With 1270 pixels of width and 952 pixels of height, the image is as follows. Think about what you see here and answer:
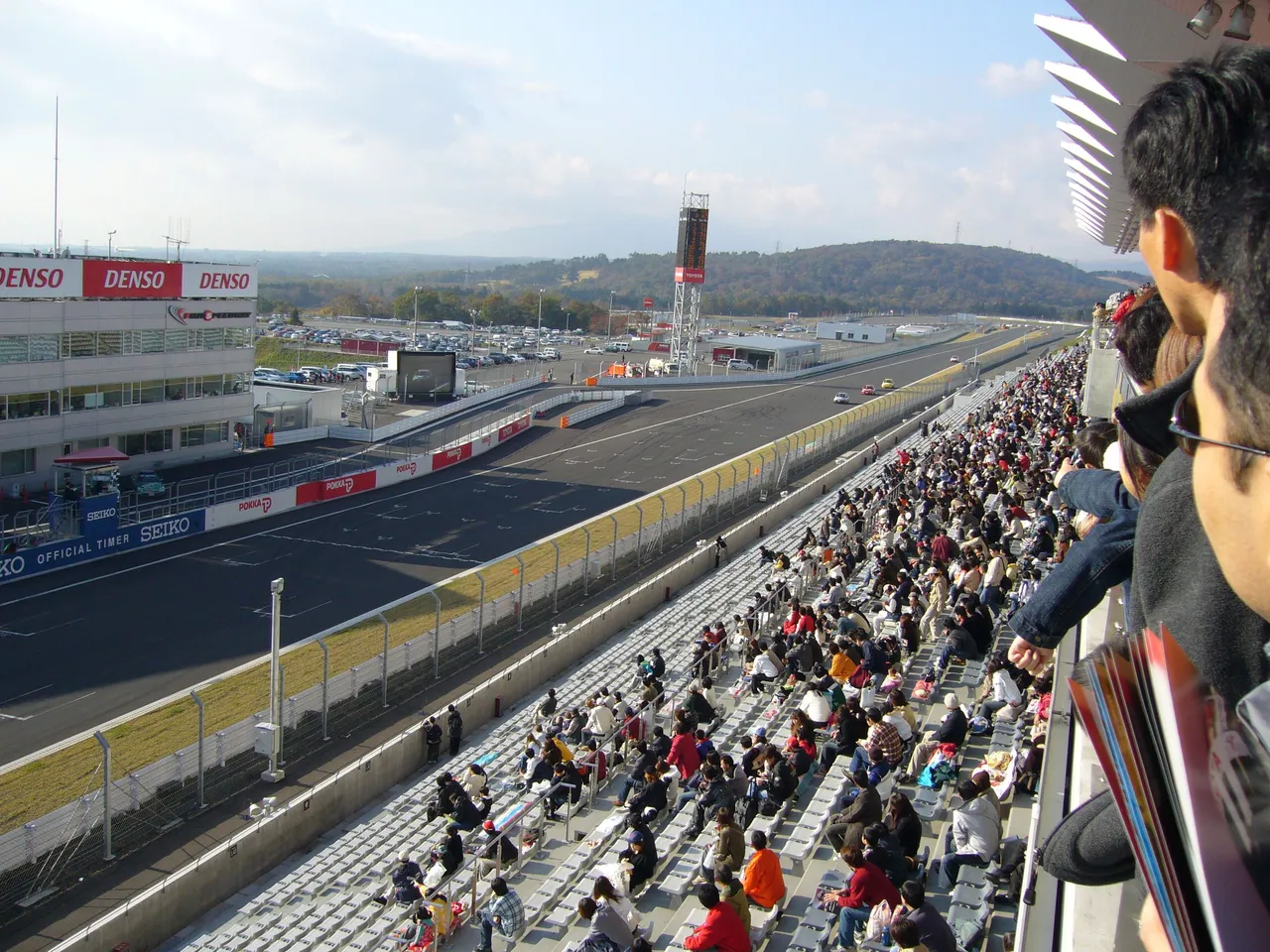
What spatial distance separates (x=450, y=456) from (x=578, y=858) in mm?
31938

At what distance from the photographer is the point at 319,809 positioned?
12492 millimetres

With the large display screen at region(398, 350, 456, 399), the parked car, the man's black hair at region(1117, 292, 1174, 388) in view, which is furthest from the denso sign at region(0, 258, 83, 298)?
the man's black hair at region(1117, 292, 1174, 388)

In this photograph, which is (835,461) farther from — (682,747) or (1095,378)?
(682,747)

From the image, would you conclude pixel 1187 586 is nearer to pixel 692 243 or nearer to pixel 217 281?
pixel 217 281

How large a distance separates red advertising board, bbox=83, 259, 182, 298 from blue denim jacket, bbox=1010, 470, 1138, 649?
117 feet

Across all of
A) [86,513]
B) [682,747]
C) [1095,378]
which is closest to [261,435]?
[86,513]

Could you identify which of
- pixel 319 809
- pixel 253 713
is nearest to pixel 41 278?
pixel 253 713

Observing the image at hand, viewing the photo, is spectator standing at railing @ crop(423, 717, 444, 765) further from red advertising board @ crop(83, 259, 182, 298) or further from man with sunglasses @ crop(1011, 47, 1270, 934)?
red advertising board @ crop(83, 259, 182, 298)

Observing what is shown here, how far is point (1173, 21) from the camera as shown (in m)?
11.2

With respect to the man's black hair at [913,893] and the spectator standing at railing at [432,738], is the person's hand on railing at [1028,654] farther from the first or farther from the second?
the spectator standing at railing at [432,738]

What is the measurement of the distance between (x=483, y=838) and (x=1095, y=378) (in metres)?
12.8

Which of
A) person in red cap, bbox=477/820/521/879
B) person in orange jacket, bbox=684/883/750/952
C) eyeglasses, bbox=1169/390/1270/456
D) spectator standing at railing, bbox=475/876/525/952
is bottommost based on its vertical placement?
person in red cap, bbox=477/820/521/879

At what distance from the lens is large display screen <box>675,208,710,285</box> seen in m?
77.6

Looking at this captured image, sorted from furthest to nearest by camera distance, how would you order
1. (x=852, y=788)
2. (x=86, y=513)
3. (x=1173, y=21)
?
(x=86, y=513) < (x=1173, y=21) < (x=852, y=788)
